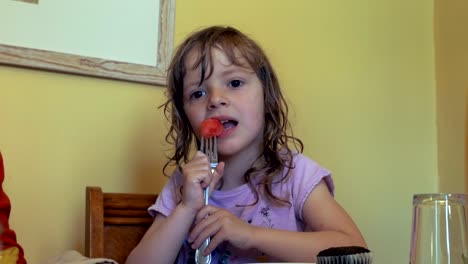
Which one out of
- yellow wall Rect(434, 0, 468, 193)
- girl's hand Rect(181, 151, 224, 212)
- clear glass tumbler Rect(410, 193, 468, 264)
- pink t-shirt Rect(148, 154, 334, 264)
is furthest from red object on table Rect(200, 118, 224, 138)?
yellow wall Rect(434, 0, 468, 193)

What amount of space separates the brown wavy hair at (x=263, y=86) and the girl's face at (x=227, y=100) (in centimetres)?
1

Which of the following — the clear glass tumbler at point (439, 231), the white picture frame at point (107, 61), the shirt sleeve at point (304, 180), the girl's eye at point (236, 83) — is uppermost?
the white picture frame at point (107, 61)

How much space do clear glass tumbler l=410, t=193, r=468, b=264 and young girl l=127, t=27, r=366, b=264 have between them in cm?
35

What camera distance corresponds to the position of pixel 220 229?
0.76 m

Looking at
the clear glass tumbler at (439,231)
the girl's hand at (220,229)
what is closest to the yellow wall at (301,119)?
the girl's hand at (220,229)

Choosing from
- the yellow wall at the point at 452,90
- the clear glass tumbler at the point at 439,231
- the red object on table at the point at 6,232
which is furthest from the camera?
the yellow wall at the point at 452,90

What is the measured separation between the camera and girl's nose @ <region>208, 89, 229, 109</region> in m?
0.89

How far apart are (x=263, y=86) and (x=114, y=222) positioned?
34 cm

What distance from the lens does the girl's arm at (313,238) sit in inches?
30.7

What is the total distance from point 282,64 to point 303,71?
6 centimetres

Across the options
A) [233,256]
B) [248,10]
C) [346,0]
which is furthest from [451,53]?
[233,256]

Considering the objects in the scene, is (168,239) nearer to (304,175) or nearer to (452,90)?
(304,175)

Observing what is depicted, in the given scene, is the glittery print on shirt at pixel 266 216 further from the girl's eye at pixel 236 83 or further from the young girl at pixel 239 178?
the girl's eye at pixel 236 83

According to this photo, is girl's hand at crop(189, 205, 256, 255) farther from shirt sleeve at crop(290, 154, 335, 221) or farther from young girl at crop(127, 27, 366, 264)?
shirt sleeve at crop(290, 154, 335, 221)
